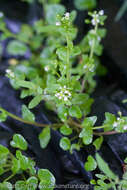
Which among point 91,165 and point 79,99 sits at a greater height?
point 79,99

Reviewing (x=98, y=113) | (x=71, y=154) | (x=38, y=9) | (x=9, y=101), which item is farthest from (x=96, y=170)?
(x=38, y=9)

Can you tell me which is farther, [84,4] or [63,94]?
[84,4]

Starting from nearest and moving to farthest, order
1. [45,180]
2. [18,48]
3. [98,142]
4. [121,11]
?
[45,180] → [98,142] → [121,11] → [18,48]

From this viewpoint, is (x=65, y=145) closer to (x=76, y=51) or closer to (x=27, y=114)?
(x=27, y=114)

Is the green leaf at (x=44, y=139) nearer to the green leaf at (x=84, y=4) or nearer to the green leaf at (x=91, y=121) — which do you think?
the green leaf at (x=91, y=121)

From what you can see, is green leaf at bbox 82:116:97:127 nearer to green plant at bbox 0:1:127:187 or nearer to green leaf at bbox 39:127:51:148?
green plant at bbox 0:1:127:187

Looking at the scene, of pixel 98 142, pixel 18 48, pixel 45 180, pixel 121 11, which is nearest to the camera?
pixel 45 180

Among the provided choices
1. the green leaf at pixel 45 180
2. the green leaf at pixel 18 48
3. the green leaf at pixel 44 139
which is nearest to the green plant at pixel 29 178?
the green leaf at pixel 45 180

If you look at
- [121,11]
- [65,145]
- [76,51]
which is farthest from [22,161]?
[121,11]
